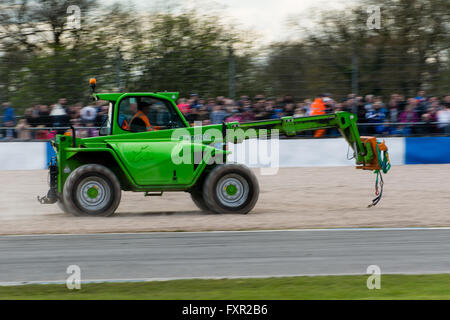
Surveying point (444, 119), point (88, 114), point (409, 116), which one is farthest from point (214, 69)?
point (444, 119)

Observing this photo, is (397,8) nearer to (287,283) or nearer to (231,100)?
(231,100)

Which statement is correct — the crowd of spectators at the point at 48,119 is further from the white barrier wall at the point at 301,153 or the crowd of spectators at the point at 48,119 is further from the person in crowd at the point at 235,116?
the person in crowd at the point at 235,116

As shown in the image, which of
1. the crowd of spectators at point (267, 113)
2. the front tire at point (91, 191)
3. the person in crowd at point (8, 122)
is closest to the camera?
the front tire at point (91, 191)

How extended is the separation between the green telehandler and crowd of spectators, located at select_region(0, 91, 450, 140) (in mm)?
4913

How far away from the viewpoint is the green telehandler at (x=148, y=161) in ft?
35.1

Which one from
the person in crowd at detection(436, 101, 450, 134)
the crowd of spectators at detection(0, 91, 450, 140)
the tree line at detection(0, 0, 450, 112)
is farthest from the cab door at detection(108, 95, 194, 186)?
the person in crowd at detection(436, 101, 450, 134)

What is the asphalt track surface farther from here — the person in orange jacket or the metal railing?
the metal railing

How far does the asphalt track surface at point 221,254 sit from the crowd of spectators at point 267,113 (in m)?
7.24

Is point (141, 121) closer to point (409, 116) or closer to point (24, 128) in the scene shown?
point (24, 128)

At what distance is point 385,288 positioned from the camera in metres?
6.09

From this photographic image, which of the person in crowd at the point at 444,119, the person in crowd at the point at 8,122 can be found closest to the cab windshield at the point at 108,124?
the person in crowd at the point at 8,122

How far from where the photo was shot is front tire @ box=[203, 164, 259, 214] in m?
10.9

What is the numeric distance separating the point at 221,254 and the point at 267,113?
29.5 ft

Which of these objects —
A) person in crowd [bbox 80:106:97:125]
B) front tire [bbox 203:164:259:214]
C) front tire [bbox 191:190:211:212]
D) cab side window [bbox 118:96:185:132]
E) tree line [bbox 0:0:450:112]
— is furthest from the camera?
tree line [bbox 0:0:450:112]
